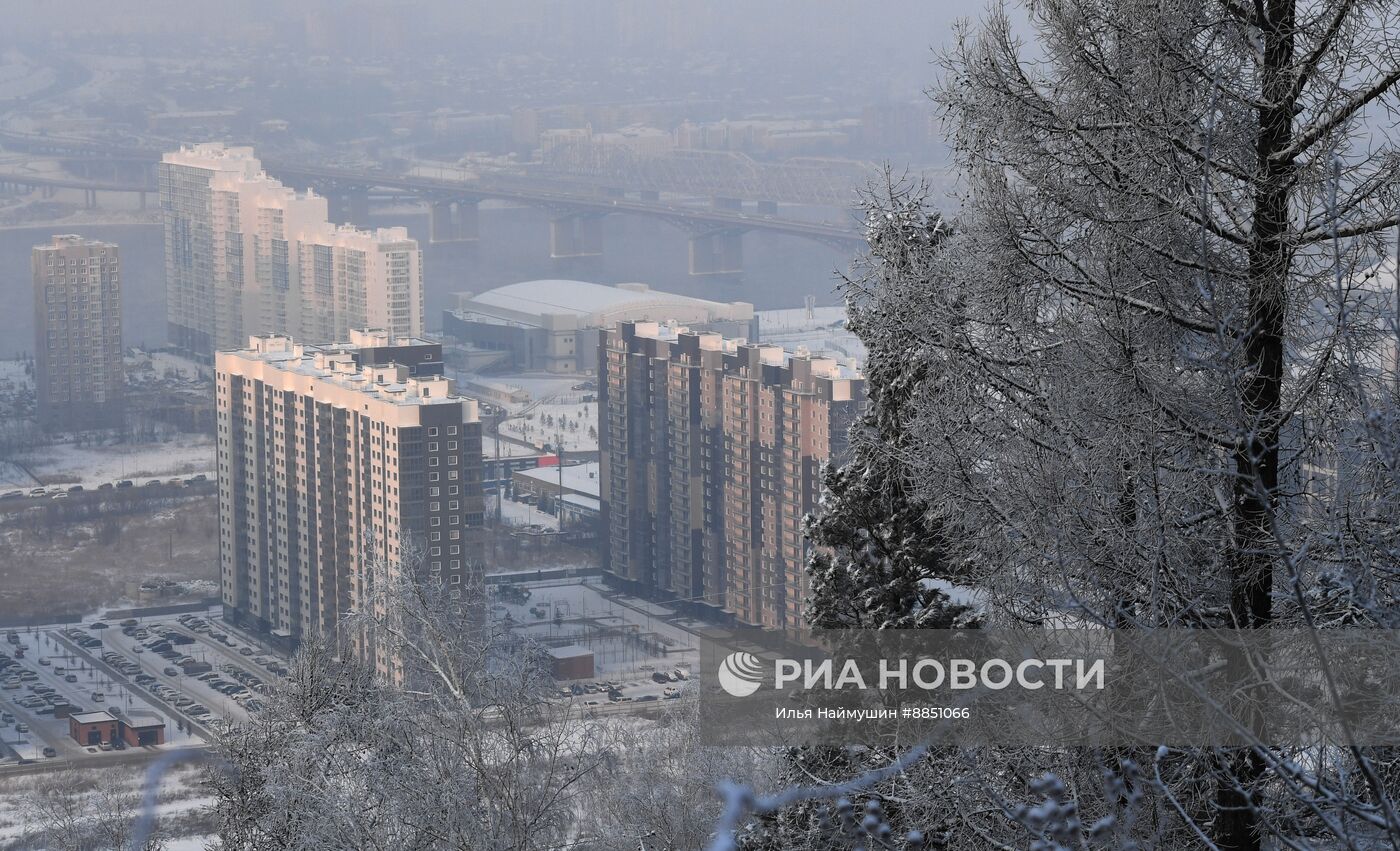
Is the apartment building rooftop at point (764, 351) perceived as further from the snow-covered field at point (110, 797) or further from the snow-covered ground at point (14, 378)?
the snow-covered ground at point (14, 378)

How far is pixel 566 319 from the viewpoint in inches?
859

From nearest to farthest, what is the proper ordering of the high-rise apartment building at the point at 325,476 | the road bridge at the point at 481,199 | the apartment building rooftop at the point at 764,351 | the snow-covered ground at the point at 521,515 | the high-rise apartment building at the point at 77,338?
the high-rise apartment building at the point at 325,476 < the apartment building rooftop at the point at 764,351 < the snow-covered ground at the point at 521,515 < the high-rise apartment building at the point at 77,338 < the road bridge at the point at 481,199

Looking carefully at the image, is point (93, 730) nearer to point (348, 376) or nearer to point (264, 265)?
point (348, 376)

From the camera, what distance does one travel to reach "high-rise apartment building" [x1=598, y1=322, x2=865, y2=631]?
464 inches

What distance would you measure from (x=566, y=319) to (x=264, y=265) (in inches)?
186

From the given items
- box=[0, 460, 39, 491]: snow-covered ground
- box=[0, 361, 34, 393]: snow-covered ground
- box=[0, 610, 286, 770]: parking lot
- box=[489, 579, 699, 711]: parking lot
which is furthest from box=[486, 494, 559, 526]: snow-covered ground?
box=[0, 361, 34, 393]: snow-covered ground

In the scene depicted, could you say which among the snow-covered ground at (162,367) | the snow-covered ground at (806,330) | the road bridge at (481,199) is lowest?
the snow-covered ground at (162,367)

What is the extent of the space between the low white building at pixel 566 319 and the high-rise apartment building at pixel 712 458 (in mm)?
5448

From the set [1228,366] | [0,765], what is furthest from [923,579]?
[0,765]

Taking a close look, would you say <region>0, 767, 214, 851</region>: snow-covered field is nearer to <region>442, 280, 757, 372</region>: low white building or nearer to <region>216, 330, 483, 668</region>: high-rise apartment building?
<region>216, 330, 483, 668</region>: high-rise apartment building

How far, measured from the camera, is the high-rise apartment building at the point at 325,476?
11.2 metres

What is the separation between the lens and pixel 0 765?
8969 mm

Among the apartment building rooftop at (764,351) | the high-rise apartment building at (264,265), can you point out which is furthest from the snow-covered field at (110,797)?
the high-rise apartment building at (264,265)

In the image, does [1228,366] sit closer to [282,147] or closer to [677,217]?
[677,217]
